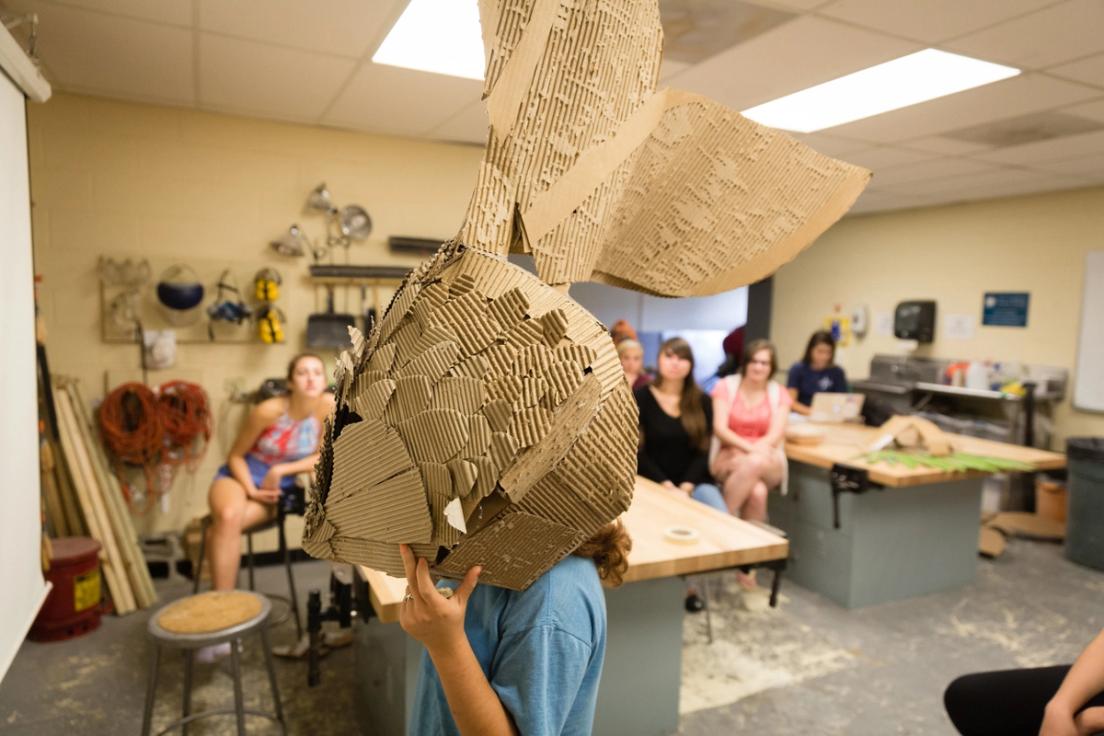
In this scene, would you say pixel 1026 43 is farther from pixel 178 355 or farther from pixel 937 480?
pixel 178 355

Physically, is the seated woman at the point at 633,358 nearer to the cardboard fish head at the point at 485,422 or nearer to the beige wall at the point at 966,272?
the cardboard fish head at the point at 485,422

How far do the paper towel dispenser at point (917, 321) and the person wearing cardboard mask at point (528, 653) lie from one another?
558 cm

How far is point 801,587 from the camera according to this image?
354 centimetres

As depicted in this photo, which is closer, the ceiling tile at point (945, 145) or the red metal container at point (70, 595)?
the red metal container at point (70, 595)

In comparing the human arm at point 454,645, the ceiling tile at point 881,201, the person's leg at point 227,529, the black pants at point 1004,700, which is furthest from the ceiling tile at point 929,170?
the human arm at point 454,645

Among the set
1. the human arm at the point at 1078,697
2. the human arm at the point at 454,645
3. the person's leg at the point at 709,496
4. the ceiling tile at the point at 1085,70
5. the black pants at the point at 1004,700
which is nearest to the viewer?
the human arm at the point at 454,645

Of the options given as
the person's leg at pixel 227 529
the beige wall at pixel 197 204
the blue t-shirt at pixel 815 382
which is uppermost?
the beige wall at pixel 197 204

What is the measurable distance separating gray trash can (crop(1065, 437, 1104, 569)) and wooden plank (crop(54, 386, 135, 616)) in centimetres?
507

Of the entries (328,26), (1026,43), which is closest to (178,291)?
(328,26)

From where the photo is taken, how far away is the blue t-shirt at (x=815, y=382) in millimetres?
4684

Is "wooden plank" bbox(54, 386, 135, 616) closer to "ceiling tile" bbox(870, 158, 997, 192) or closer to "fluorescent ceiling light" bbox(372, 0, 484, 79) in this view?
"fluorescent ceiling light" bbox(372, 0, 484, 79)

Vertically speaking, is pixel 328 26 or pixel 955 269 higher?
pixel 328 26

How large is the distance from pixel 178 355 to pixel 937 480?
12.5 feet

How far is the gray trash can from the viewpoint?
3.96 meters
